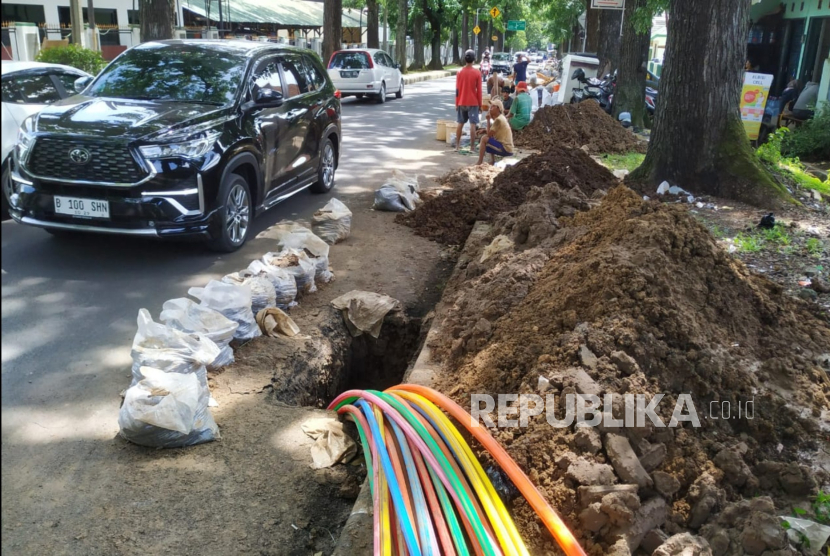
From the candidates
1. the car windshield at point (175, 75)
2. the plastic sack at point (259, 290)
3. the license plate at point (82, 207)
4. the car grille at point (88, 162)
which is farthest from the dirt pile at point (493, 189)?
the license plate at point (82, 207)

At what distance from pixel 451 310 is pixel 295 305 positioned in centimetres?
139

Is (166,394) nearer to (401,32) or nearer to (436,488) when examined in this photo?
(436,488)

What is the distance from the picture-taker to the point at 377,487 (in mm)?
3051

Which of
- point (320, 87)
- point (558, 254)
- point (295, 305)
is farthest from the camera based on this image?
point (320, 87)

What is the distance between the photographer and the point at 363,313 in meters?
5.78

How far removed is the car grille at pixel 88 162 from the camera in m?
6.11

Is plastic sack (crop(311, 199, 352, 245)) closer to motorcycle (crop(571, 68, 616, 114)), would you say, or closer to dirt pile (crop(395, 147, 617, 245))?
dirt pile (crop(395, 147, 617, 245))

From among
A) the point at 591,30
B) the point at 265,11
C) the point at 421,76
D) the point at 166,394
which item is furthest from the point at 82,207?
the point at 265,11

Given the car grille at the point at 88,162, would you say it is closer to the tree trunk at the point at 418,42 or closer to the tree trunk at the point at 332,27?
the tree trunk at the point at 332,27

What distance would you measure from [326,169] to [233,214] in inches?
121

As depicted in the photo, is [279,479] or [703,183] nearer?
[279,479]

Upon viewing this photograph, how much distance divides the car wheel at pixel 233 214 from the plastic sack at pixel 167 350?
263cm

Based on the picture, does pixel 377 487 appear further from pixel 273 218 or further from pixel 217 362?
pixel 273 218

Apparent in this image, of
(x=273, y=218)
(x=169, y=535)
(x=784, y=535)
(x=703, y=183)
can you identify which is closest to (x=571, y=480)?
(x=784, y=535)
